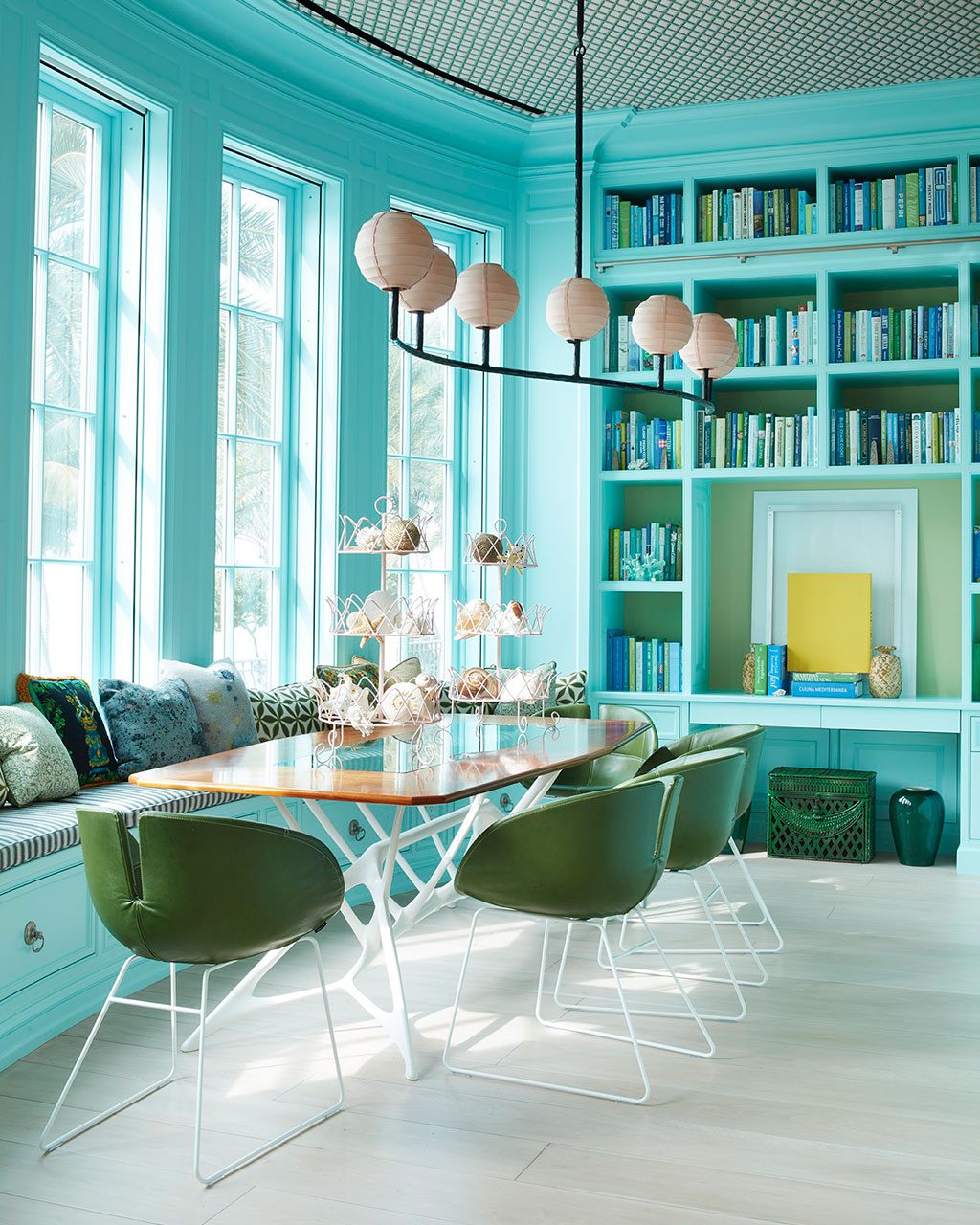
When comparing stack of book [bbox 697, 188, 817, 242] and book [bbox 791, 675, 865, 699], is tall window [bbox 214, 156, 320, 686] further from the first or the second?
book [bbox 791, 675, 865, 699]

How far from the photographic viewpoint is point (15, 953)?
336cm

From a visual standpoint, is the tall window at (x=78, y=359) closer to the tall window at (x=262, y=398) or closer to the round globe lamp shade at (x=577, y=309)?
the tall window at (x=262, y=398)

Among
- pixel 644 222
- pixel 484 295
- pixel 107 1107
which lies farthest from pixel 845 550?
pixel 107 1107

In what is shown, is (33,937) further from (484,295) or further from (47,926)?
(484,295)

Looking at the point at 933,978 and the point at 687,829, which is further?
the point at 933,978

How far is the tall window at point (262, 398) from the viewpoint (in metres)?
5.36

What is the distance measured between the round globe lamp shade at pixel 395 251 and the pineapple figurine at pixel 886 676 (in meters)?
3.69

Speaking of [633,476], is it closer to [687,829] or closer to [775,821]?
[775,821]

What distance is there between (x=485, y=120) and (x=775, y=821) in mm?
3827

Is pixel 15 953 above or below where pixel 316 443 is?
below

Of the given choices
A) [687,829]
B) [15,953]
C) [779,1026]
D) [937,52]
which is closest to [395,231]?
[687,829]

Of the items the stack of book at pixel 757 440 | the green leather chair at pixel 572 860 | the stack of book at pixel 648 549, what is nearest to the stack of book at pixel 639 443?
the stack of book at pixel 757 440

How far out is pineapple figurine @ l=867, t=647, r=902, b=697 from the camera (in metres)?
6.11

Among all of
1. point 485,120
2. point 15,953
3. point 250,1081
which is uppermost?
point 485,120
